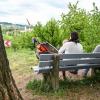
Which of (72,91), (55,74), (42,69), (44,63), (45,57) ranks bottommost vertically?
(72,91)

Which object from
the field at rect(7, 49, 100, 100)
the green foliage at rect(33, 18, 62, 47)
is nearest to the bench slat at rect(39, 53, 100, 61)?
the field at rect(7, 49, 100, 100)

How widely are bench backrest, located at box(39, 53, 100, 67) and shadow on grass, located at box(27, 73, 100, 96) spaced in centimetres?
48

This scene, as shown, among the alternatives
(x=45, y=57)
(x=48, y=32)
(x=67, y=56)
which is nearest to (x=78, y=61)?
(x=67, y=56)

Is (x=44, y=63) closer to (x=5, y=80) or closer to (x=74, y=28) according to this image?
(x=5, y=80)

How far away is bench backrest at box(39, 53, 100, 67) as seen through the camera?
340 inches

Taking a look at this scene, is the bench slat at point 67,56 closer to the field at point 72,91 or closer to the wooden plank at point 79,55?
the wooden plank at point 79,55

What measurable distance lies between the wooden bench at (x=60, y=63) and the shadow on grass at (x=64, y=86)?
0.54ft

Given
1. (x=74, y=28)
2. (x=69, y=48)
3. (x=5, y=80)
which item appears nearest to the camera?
(x=5, y=80)

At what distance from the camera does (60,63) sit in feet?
29.5

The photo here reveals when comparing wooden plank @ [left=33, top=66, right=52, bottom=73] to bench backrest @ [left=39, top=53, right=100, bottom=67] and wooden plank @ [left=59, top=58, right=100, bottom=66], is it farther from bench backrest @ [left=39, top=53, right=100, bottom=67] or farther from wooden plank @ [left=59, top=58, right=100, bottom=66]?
wooden plank @ [left=59, top=58, right=100, bottom=66]

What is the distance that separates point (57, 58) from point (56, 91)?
2.23 feet

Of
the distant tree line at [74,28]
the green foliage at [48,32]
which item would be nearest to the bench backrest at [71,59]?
the distant tree line at [74,28]

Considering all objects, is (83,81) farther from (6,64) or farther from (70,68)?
(6,64)

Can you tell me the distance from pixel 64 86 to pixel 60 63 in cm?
62
